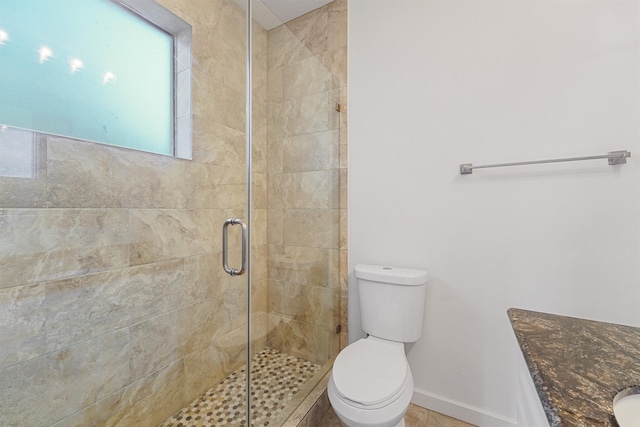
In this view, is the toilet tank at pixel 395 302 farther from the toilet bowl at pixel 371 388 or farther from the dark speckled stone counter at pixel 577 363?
the dark speckled stone counter at pixel 577 363

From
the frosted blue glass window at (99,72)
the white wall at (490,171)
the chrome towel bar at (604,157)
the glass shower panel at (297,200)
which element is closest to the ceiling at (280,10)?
the glass shower panel at (297,200)

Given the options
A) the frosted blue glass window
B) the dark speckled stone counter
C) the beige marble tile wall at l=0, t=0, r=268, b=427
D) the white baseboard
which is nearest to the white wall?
the white baseboard

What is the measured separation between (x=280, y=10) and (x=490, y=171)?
166 centimetres

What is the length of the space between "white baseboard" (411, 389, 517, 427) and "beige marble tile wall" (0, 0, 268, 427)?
98cm

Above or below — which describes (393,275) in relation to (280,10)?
below

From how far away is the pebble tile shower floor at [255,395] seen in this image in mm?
1360

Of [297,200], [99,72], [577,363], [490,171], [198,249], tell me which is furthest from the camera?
[297,200]

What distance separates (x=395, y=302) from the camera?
4.66 feet

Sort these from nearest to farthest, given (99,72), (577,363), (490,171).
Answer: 1. (577,363)
2. (99,72)
3. (490,171)

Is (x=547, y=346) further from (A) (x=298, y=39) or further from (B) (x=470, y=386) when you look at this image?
(A) (x=298, y=39)

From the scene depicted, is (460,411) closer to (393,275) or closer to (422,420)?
(422,420)

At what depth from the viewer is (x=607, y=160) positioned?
115 cm

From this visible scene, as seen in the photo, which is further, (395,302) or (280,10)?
(280,10)

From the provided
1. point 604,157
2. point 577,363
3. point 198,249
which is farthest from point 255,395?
point 604,157
